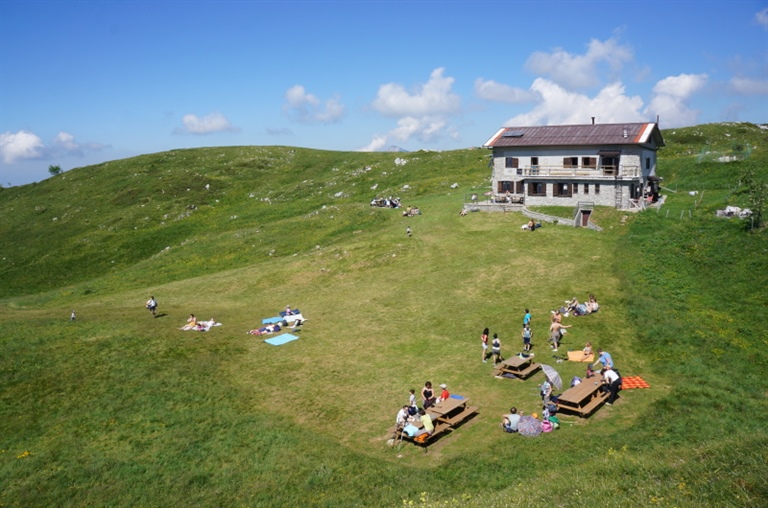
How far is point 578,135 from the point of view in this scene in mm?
63812

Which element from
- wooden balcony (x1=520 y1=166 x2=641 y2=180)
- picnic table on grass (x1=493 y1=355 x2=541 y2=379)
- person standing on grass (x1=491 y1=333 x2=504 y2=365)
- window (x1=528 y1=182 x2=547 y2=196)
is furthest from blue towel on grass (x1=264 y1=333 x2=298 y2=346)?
wooden balcony (x1=520 y1=166 x2=641 y2=180)

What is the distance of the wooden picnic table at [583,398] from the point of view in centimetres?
2414

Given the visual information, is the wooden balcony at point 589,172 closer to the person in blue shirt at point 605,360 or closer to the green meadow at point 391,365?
the green meadow at point 391,365

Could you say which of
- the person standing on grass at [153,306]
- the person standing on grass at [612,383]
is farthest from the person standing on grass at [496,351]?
the person standing on grass at [153,306]

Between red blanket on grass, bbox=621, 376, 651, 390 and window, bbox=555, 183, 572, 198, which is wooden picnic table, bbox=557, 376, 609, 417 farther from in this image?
window, bbox=555, 183, 572, 198

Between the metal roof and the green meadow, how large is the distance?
9481 millimetres

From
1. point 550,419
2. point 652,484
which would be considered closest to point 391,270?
point 550,419

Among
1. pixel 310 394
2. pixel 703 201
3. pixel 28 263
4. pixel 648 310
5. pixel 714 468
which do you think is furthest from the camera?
pixel 28 263

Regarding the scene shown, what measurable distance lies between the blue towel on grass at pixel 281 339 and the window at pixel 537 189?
40418 mm

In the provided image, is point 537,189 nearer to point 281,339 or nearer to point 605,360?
point 605,360

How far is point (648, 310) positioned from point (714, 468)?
71.3 feet

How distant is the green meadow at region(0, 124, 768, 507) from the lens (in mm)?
20547

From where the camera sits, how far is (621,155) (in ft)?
197

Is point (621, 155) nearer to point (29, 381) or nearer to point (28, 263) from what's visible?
point (29, 381)
